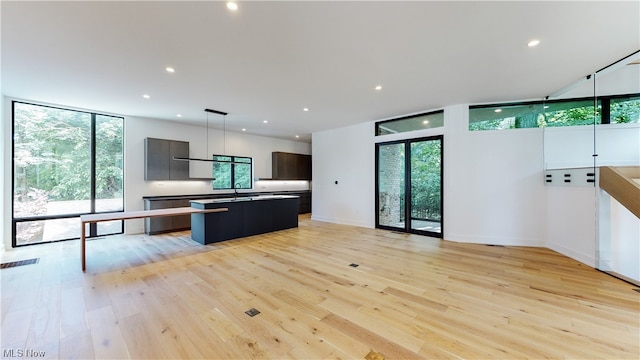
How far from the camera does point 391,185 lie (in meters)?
6.18

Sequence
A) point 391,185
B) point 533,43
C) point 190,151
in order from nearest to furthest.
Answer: point 533,43
point 391,185
point 190,151

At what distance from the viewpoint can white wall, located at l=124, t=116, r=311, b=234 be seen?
19.1 ft

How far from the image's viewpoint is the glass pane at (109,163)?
5.49 m

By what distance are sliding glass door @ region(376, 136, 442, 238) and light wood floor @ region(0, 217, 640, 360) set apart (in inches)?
58.3

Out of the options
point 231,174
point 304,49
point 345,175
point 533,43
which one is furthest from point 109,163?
point 533,43

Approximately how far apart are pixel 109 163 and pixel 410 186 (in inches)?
284

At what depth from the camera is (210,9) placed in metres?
2.16

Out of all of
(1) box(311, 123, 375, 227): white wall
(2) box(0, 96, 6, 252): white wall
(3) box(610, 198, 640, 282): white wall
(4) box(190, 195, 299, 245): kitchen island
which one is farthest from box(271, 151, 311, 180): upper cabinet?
(3) box(610, 198, 640, 282): white wall

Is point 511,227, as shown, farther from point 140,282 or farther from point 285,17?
point 140,282

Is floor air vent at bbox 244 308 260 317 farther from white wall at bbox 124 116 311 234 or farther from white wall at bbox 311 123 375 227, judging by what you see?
white wall at bbox 124 116 311 234

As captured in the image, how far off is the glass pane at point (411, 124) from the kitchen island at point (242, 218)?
3.07 m

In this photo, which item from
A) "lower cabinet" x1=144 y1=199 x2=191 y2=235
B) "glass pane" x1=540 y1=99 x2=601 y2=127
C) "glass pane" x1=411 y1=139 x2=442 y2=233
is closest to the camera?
"glass pane" x1=540 y1=99 x2=601 y2=127

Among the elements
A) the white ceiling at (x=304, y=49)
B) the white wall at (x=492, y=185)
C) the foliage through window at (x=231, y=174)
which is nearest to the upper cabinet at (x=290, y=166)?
the foliage through window at (x=231, y=174)

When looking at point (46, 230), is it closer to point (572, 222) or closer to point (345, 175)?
point (345, 175)
